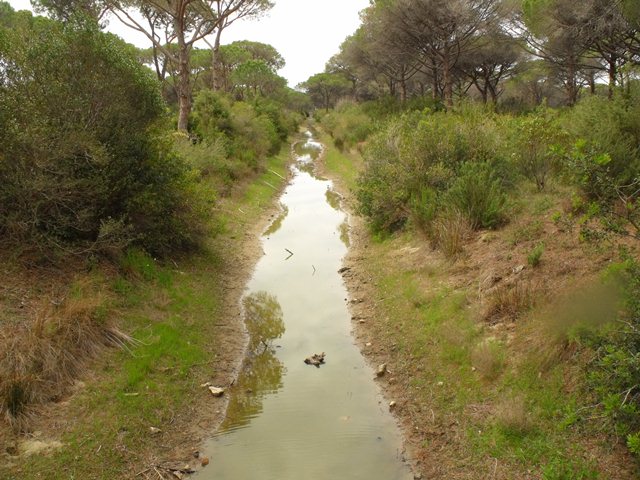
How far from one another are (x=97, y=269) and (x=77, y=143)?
235cm

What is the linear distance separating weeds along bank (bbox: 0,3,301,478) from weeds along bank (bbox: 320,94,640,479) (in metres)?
3.41

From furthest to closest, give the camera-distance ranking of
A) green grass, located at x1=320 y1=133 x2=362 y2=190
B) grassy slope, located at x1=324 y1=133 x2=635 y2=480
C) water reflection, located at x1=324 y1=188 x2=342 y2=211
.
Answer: green grass, located at x1=320 y1=133 x2=362 y2=190
water reflection, located at x1=324 y1=188 x2=342 y2=211
grassy slope, located at x1=324 y1=133 x2=635 y2=480

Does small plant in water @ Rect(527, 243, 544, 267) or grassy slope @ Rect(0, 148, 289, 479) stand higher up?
small plant in water @ Rect(527, 243, 544, 267)

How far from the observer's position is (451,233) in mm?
10906

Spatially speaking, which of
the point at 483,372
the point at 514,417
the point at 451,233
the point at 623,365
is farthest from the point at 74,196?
the point at 623,365

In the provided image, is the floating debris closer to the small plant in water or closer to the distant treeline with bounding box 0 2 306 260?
the small plant in water

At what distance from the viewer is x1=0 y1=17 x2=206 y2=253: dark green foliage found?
8.69 meters

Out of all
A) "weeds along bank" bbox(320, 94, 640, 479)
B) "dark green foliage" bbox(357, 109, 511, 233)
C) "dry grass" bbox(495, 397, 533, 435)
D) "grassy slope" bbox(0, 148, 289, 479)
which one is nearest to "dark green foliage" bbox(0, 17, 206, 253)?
"grassy slope" bbox(0, 148, 289, 479)

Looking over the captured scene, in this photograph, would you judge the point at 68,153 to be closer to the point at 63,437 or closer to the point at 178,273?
the point at 178,273

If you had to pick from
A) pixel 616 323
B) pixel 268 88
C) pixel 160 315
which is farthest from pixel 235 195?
pixel 268 88

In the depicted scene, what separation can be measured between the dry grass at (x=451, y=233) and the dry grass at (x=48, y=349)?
6643 millimetres

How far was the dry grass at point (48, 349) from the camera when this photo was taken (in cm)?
625

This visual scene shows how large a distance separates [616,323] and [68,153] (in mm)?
8868

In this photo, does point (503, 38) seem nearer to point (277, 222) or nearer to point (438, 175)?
point (277, 222)
